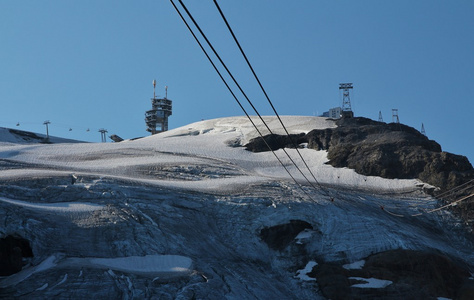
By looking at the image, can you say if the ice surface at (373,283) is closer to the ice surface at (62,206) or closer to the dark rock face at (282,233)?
the dark rock face at (282,233)

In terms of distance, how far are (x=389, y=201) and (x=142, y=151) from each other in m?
23.2

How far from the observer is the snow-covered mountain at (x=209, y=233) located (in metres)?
26.1

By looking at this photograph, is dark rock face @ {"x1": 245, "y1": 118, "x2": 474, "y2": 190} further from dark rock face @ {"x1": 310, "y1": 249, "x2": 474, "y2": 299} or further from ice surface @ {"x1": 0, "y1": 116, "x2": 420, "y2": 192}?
dark rock face @ {"x1": 310, "y1": 249, "x2": 474, "y2": 299}

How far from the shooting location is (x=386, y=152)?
51.1 m

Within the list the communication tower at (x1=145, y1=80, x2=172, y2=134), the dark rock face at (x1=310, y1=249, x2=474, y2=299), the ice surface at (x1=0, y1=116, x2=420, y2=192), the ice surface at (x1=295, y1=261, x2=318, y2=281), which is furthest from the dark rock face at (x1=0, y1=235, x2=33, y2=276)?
the communication tower at (x1=145, y1=80, x2=172, y2=134)

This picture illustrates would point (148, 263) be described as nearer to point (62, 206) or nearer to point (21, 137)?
point (62, 206)

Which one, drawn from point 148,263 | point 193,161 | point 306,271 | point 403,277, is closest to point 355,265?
point 403,277

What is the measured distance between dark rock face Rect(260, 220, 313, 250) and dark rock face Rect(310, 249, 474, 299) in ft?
8.94

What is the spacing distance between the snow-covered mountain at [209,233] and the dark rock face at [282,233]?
0.06 metres

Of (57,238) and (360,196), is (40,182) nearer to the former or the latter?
(57,238)

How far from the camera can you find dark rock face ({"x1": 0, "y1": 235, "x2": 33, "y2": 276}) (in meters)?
25.5

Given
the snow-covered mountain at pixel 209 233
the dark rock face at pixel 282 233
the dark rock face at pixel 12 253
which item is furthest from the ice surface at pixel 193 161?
the dark rock face at pixel 12 253

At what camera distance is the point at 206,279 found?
26812mm

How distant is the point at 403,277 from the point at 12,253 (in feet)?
63.7
